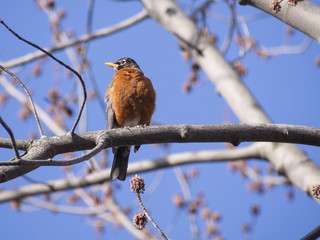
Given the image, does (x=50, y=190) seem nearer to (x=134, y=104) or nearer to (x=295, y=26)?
(x=134, y=104)

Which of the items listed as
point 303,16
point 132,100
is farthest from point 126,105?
point 303,16

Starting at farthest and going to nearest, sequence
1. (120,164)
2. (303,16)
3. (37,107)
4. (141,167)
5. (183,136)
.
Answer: (37,107) → (141,167) → (120,164) → (303,16) → (183,136)

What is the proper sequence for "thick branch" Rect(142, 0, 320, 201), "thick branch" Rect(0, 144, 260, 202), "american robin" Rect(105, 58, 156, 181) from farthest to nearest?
"thick branch" Rect(0, 144, 260, 202), "american robin" Rect(105, 58, 156, 181), "thick branch" Rect(142, 0, 320, 201)

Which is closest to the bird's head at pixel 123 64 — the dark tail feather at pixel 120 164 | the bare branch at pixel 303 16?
the dark tail feather at pixel 120 164

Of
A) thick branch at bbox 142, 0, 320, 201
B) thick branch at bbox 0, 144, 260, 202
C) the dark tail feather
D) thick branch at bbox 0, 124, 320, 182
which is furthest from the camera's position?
thick branch at bbox 0, 144, 260, 202

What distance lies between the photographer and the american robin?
417cm

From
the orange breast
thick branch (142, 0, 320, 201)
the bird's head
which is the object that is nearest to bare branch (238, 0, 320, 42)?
thick branch (142, 0, 320, 201)

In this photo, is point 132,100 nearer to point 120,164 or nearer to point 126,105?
point 126,105

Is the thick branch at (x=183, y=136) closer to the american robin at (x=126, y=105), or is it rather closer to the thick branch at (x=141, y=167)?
the american robin at (x=126, y=105)

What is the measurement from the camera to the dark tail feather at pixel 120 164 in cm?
405

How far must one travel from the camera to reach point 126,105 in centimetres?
417

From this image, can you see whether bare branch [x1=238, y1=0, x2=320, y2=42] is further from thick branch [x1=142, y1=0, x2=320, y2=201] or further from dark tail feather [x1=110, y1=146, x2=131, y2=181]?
dark tail feather [x1=110, y1=146, x2=131, y2=181]

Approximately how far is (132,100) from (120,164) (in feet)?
2.36

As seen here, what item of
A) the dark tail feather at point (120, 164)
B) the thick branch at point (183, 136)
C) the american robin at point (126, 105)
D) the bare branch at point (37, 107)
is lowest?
the thick branch at point (183, 136)
